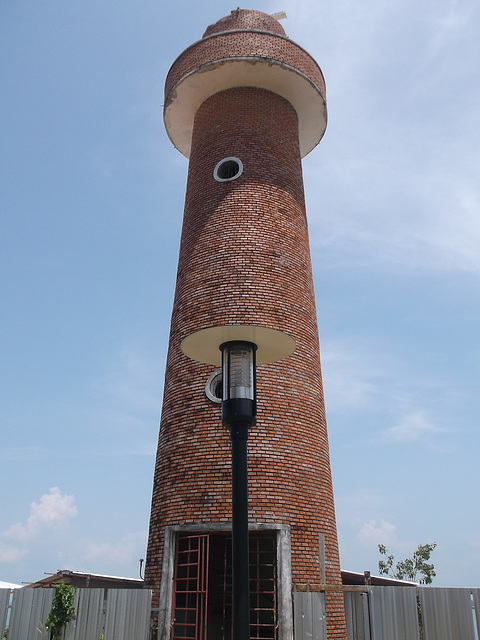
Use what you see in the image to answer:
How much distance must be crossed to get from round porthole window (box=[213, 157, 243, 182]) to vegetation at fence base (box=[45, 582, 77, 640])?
7.91 meters

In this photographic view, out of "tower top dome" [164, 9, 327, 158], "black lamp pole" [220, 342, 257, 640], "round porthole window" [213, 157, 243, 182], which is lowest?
"black lamp pole" [220, 342, 257, 640]

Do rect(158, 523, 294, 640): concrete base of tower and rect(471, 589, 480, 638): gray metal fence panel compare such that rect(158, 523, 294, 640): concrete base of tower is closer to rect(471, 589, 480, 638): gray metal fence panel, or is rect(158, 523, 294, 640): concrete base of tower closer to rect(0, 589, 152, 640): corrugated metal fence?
rect(0, 589, 152, 640): corrugated metal fence

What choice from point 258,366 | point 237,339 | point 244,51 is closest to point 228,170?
point 244,51

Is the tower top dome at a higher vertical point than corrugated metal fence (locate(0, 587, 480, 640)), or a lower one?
higher

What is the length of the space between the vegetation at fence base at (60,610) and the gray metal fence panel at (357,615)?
4.11 meters

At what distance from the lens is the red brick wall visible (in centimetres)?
945

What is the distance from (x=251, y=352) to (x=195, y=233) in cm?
669

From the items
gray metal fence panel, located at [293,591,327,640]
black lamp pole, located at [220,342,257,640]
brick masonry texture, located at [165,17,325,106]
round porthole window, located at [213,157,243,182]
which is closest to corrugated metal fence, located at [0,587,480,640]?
gray metal fence panel, located at [293,591,327,640]

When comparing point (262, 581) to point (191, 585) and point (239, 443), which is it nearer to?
point (191, 585)

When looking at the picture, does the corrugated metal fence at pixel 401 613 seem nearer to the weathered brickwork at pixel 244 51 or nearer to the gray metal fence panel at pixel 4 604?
Answer: the gray metal fence panel at pixel 4 604

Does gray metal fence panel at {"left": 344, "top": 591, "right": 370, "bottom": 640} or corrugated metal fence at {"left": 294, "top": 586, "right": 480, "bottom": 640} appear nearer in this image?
corrugated metal fence at {"left": 294, "top": 586, "right": 480, "bottom": 640}

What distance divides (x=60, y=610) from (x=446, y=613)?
5.37 m

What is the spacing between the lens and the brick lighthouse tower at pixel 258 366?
9.19 m

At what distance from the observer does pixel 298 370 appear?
1069 centimetres
